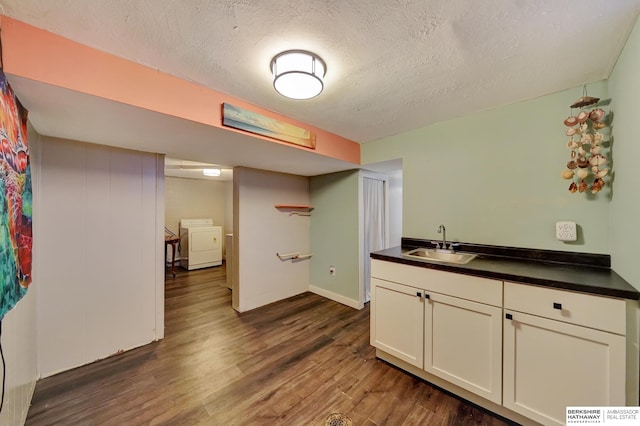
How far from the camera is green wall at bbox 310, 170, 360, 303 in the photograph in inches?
122

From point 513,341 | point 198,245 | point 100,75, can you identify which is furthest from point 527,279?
point 198,245

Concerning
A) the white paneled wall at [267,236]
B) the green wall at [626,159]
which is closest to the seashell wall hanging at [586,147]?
the green wall at [626,159]

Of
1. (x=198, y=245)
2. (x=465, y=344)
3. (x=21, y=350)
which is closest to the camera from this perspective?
(x=21, y=350)

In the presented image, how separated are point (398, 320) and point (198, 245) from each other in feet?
14.7

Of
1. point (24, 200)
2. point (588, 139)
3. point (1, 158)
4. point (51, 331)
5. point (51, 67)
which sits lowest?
point (51, 331)

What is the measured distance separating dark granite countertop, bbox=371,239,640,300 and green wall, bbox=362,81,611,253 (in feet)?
0.43

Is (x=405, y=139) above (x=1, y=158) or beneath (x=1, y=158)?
above


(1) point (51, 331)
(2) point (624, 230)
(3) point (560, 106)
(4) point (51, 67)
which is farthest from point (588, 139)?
(1) point (51, 331)

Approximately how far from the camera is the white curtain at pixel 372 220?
3188mm

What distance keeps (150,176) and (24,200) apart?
954mm

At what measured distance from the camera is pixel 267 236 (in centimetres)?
319

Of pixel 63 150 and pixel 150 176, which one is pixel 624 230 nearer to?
pixel 150 176

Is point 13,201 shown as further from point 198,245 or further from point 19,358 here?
point 198,245

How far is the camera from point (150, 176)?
7.20ft
